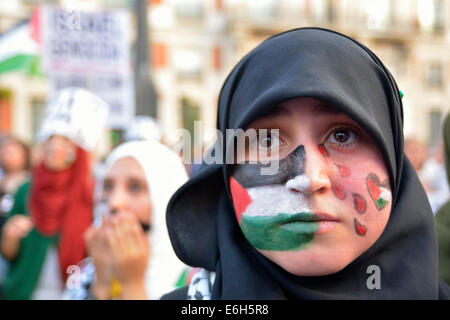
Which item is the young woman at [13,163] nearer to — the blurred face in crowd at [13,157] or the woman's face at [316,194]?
the blurred face in crowd at [13,157]

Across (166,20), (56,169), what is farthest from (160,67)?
(56,169)

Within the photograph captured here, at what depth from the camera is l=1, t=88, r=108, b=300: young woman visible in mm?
2828

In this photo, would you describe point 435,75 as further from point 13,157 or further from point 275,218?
point 275,218

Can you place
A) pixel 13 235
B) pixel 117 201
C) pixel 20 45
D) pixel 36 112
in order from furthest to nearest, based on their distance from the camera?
pixel 36 112
pixel 20 45
pixel 13 235
pixel 117 201

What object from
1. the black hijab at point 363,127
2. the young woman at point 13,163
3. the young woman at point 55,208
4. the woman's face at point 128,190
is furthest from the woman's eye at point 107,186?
the young woman at point 13,163

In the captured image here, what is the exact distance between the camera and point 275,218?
1.02 metres

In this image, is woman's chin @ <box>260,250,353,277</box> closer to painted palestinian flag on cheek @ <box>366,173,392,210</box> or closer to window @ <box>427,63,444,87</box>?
painted palestinian flag on cheek @ <box>366,173,392,210</box>

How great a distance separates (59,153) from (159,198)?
1.17m

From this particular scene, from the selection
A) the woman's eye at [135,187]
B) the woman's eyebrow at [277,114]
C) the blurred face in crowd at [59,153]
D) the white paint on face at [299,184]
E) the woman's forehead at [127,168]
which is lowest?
the white paint on face at [299,184]

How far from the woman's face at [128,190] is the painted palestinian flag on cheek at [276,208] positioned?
113 centimetres

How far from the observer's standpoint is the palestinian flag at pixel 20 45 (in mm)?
5871

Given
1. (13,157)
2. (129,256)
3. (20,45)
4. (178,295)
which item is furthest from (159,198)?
(20,45)
